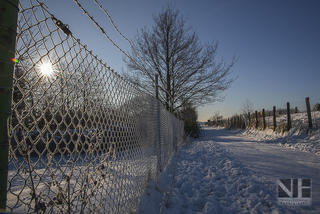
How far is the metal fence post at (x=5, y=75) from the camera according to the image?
59cm

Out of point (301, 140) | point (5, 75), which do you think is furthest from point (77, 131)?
point (301, 140)

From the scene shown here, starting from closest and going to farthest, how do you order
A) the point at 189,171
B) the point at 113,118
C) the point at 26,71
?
the point at 26,71, the point at 113,118, the point at 189,171

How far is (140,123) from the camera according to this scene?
2445 millimetres

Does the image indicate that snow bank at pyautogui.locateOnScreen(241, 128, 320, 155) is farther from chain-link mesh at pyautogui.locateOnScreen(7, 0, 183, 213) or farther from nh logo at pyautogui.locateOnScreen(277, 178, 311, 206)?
chain-link mesh at pyautogui.locateOnScreen(7, 0, 183, 213)

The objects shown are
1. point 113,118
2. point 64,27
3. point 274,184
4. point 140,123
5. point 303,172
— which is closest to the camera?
point 64,27

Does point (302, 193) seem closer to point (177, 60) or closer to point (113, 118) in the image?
point (113, 118)

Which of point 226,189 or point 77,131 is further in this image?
point 226,189

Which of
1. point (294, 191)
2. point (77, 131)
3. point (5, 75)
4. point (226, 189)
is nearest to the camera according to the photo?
point (5, 75)

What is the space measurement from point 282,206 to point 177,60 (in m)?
9.05

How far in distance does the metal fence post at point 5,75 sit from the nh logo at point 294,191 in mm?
2923

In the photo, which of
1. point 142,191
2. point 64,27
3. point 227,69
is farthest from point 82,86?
point 227,69

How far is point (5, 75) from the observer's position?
0.60 metres

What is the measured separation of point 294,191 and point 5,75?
11.8ft

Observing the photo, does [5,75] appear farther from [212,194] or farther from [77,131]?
[212,194]
